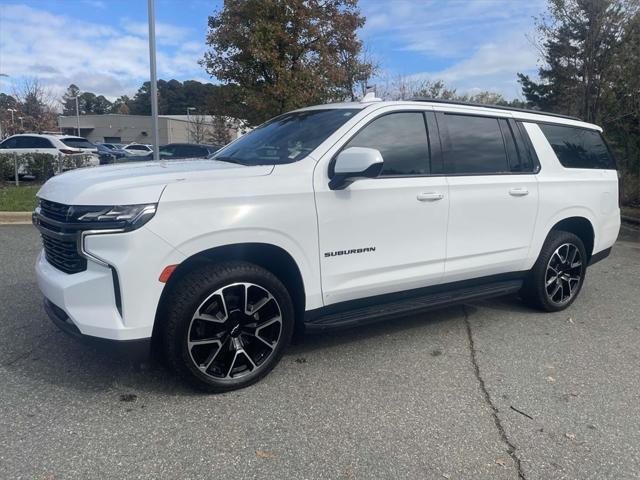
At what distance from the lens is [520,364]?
13.2 ft

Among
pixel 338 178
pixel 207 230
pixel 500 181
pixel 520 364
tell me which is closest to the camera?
pixel 207 230

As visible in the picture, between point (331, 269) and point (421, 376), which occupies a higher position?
point (331, 269)

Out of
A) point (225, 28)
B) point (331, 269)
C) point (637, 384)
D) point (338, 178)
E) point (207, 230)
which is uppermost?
point (225, 28)

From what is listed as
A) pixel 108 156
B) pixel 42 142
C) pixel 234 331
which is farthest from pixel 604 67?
pixel 108 156

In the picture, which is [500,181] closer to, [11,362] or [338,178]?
[338,178]

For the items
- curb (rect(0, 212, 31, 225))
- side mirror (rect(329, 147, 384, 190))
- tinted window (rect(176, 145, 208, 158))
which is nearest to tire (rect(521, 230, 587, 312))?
side mirror (rect(329, 147, 384, 190))

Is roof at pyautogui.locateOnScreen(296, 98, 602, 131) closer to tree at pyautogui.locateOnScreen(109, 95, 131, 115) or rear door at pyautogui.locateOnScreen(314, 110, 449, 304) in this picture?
rear door at pyautogui.locateOnScreen(314, 110, 449, 304)

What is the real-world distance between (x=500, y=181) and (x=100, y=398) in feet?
11.4

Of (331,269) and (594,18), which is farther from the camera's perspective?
(594,18)

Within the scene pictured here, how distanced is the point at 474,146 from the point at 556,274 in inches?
65.0

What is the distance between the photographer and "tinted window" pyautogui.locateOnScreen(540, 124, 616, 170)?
16.7 feet

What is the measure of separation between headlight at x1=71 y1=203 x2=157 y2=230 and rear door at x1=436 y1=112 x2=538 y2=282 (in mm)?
2321

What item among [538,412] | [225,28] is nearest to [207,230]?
[538,412]

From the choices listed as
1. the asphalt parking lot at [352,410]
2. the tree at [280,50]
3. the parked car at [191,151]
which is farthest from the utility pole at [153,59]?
the asphalt parking lot at [352,410]
